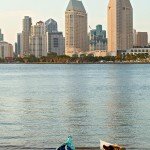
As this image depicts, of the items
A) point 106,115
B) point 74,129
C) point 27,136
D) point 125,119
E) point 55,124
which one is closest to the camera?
point 27,136

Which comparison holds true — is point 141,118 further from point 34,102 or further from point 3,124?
point 34,102

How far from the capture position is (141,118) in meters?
40.6

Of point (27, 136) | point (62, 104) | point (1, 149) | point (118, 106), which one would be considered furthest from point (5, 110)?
point (1, 149)

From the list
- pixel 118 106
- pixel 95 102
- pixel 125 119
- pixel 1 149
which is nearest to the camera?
pixel 1 149

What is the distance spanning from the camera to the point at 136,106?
5081 cm

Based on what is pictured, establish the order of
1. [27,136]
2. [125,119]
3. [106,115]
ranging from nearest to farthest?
[27,136] < [125,119] < [106,115]

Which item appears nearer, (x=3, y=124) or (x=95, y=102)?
(x=3, y=124)

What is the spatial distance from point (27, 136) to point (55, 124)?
18.3ft

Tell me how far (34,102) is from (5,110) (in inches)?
335

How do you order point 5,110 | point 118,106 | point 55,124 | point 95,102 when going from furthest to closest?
point 95,102, point 118,106, point 5,110, point 55,124

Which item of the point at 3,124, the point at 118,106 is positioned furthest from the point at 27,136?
the point at 118,106

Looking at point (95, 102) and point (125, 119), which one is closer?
point (125, 119)

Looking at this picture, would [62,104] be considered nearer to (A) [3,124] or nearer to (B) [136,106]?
(B) [136,106]

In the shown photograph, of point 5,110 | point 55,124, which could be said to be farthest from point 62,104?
point 55,124
